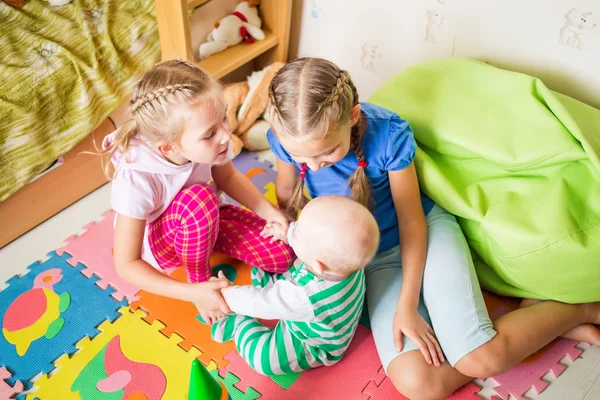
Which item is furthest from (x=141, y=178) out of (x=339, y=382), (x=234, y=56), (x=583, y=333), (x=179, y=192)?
(x=583, y=333)

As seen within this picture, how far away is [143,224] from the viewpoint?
114cm

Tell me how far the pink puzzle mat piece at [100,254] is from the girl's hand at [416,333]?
689mm

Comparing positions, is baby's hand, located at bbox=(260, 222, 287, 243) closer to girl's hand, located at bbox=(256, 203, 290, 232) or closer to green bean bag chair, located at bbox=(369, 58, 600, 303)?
girl's hand, located at bbox=(256, 203, 290, 232)

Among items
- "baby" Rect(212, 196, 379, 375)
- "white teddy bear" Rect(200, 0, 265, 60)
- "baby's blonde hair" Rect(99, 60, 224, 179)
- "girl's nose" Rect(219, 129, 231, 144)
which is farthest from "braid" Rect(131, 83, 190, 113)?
"white teddy bear" Rect(200, 0, 265, 60)

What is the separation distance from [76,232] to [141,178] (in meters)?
0.55

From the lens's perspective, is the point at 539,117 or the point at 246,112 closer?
the point at 539,117

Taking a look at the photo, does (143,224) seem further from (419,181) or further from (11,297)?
(419,181)

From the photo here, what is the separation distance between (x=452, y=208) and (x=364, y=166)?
254 millimetres

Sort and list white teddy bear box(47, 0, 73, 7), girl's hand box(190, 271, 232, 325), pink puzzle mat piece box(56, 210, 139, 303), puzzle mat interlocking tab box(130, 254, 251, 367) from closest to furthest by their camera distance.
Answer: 1. girl's hand box(190, 271, 232, 325)
2. puzzle mat interlocking tab box(130, 254, 251, 367)
3. pink puzzle mat piece box(56, 210, 139, 303)
4. white teddy bear box(47, 0, 73, 7)

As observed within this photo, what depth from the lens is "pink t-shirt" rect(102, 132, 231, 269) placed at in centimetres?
111

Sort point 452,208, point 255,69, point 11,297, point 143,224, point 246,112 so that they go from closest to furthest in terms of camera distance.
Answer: point 143,224, point 452,208, point 11,297, point 246,112, point 255,69

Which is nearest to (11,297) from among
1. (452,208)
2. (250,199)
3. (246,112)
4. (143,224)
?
(143,224)

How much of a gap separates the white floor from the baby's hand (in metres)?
0.58

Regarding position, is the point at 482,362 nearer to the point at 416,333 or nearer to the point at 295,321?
the point at 416,333
